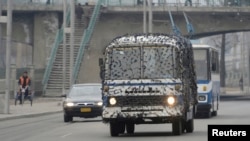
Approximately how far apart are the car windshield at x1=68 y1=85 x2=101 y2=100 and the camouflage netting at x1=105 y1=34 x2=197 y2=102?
33.9 ft

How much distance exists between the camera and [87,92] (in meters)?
35.4

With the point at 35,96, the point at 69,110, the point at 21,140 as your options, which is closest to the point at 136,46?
the point at 21,140

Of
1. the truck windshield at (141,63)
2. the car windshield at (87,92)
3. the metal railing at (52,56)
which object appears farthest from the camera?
the metal railing at (52,56)

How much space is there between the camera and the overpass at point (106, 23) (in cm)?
6581

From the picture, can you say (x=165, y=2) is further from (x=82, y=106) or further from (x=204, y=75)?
(x=82, y=106)

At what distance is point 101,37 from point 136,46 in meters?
45.3

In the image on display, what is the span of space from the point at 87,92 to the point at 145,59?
460 inches

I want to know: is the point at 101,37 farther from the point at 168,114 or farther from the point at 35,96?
the point at 168,114

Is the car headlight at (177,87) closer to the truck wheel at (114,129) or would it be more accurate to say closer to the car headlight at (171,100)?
the car headlight at (171,100)

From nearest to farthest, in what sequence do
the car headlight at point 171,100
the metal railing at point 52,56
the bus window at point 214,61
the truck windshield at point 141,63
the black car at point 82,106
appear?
1. the car headlight at point 171,100
2. the truck windshield at point 141,63
3. the black car at point 82,106
4. the bus window at point 214,61
5. the metal railing at point 52,56

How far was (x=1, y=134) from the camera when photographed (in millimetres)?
27328

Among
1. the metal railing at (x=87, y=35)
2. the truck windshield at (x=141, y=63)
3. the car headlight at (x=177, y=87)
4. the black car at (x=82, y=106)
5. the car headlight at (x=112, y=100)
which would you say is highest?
the metal railing at (x=87, y=35)

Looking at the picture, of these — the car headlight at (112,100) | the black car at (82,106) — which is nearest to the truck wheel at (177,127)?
the car headlight at (112,100)

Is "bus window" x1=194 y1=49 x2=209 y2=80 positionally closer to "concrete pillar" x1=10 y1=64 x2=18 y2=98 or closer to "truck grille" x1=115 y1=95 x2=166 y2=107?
"truck grille" x1=115 y1=95 x2=166 y2=107
